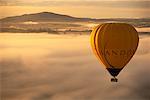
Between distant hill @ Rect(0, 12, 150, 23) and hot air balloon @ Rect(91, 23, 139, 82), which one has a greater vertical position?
distant hill @ Rect(0, 12, 150, 23)

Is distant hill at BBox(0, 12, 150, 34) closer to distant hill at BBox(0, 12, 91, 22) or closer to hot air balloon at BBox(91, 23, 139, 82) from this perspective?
distant hill at BBox(0, 12, 91, 22)

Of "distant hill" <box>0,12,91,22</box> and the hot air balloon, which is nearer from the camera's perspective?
the hot air balloon

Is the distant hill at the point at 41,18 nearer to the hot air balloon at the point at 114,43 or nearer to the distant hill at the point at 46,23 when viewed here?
the distant hill at the point at 46,23

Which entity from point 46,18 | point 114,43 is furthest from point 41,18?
point 114,43

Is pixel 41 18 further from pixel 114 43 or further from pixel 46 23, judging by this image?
pixel 114 43

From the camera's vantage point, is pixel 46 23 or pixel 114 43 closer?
pixel 114 43

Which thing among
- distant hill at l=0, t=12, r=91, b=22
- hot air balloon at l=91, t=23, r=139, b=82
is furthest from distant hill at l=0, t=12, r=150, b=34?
hot air balloon at l=91, t=23, r=139, b=82

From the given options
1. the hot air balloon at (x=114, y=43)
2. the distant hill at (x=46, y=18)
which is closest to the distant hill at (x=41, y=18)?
the distant hill at (x=46, y=18)

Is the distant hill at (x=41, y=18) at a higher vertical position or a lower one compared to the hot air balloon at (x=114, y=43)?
higher

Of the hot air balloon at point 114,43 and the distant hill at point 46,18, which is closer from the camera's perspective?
the hot air balloon at point 114,43
